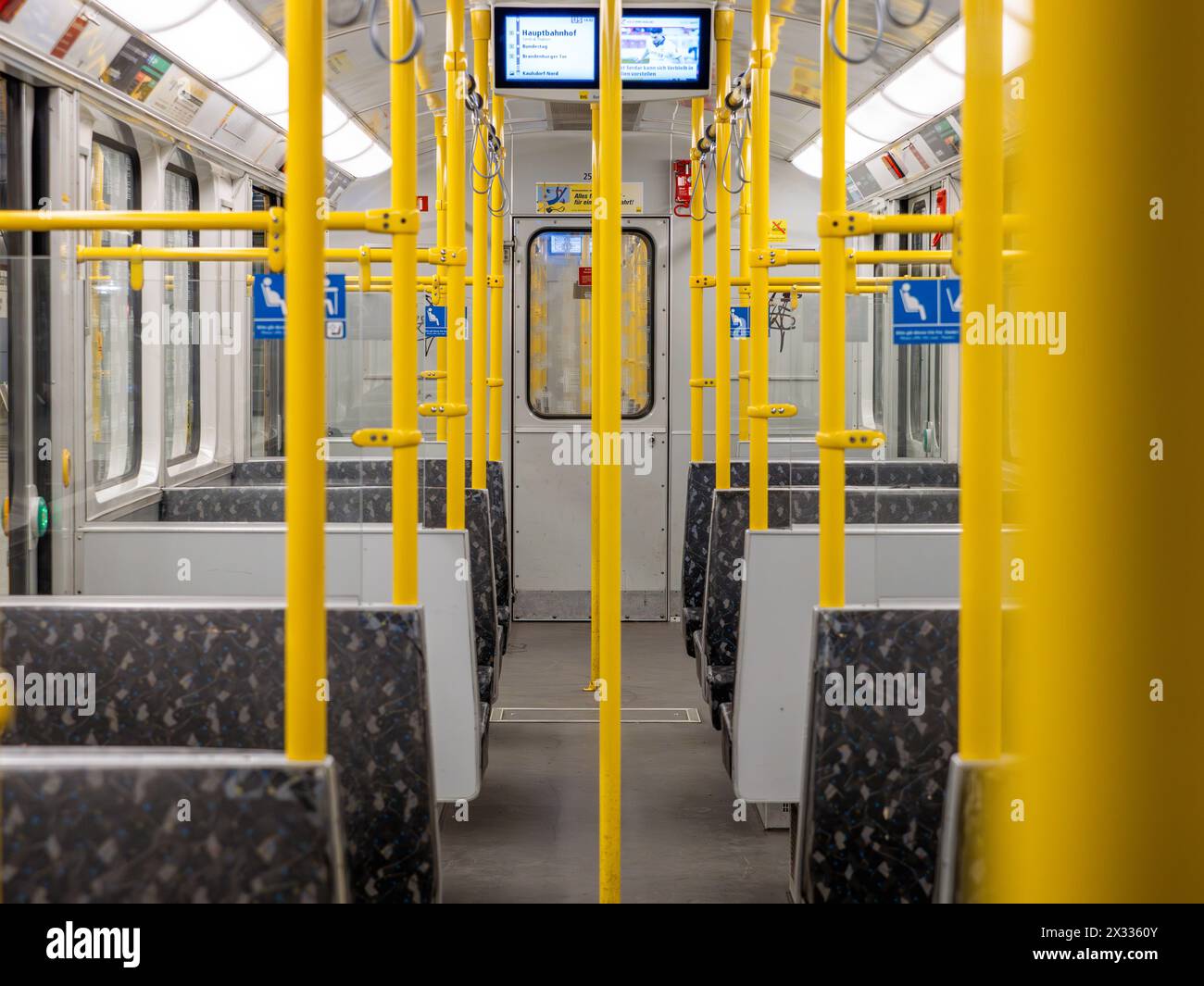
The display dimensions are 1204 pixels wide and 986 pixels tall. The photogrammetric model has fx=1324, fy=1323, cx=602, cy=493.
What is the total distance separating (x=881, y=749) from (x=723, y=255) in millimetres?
2817

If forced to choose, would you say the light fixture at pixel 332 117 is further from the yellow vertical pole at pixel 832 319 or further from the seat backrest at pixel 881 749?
the seat backrest at pixel 881 749

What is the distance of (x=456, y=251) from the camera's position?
4.24m

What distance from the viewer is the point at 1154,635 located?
705 millimetres

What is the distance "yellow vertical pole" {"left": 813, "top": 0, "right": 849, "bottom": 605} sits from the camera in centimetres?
293

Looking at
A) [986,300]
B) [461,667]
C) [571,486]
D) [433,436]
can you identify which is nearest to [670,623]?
[571,486]

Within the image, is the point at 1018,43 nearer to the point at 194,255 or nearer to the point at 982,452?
the point at 982,452

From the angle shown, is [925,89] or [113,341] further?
[925,89]

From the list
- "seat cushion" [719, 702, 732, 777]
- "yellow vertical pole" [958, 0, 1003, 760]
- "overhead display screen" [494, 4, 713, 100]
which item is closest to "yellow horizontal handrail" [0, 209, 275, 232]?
"yellow vertical pole" [958, 0, 1003, 760]

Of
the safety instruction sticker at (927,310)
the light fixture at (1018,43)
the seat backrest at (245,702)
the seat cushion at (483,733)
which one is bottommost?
the seat cushion at (483,733)

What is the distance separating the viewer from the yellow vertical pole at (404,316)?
3.01 metres

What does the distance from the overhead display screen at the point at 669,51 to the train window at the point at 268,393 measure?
6.48 feet
